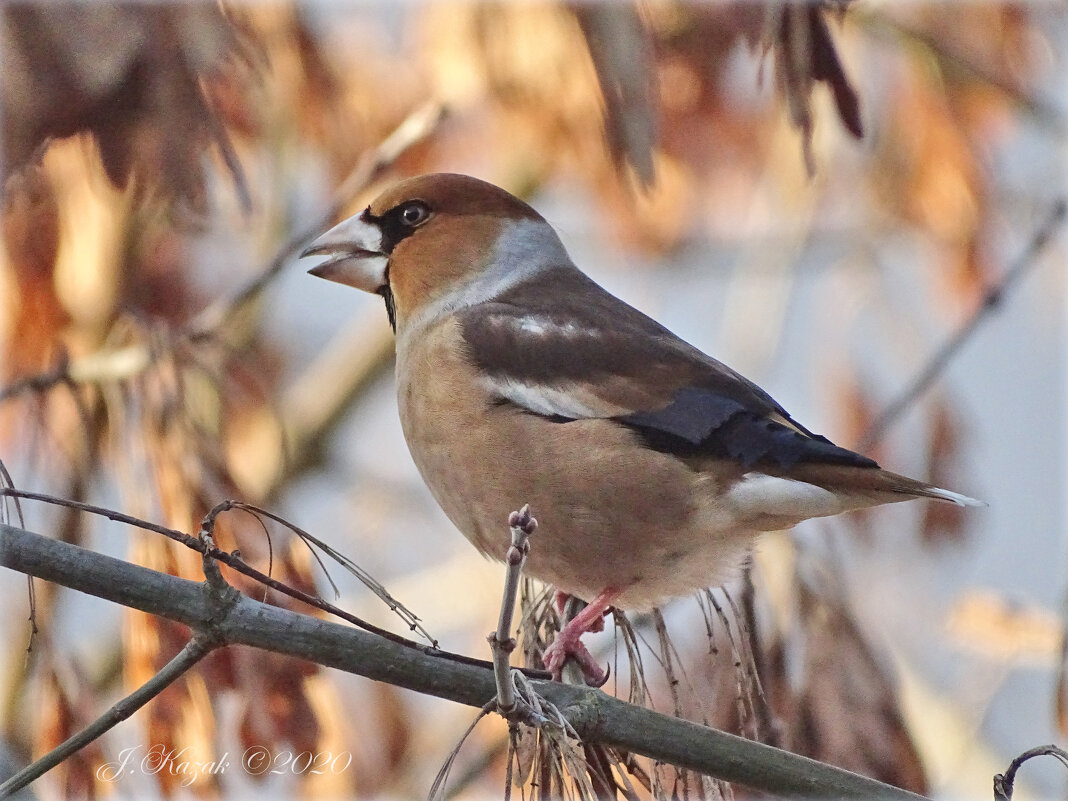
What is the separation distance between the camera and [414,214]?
3186 mm

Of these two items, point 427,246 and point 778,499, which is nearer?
point 778,499

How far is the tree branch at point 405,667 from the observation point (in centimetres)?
179

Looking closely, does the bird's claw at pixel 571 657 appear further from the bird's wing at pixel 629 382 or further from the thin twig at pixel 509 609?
the thin twig at pixel 509 609

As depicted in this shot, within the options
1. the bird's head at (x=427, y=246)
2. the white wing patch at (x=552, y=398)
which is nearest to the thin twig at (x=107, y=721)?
the white wing patch at (x=552, y=398)

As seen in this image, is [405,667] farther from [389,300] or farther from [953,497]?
[389,300]

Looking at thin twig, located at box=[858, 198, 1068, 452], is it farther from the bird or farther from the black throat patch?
the black throat patch

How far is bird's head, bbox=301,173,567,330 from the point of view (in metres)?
3.12

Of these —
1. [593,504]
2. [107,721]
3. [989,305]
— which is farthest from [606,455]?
[989,305]

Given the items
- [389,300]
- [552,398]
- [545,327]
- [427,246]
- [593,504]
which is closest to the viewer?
[593,504]

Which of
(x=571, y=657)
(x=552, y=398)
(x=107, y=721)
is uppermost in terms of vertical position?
(x=552, y=398)

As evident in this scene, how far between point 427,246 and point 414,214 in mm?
100

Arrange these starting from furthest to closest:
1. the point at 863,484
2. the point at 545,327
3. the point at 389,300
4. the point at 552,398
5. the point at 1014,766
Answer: the point at 389,300 < the point at 545,327 < the point at 552,398 < the point at 863,484 < the point at 1014,766

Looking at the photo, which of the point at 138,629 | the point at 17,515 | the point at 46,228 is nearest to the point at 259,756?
the point at 138,629

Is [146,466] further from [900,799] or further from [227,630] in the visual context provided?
[900,799]
